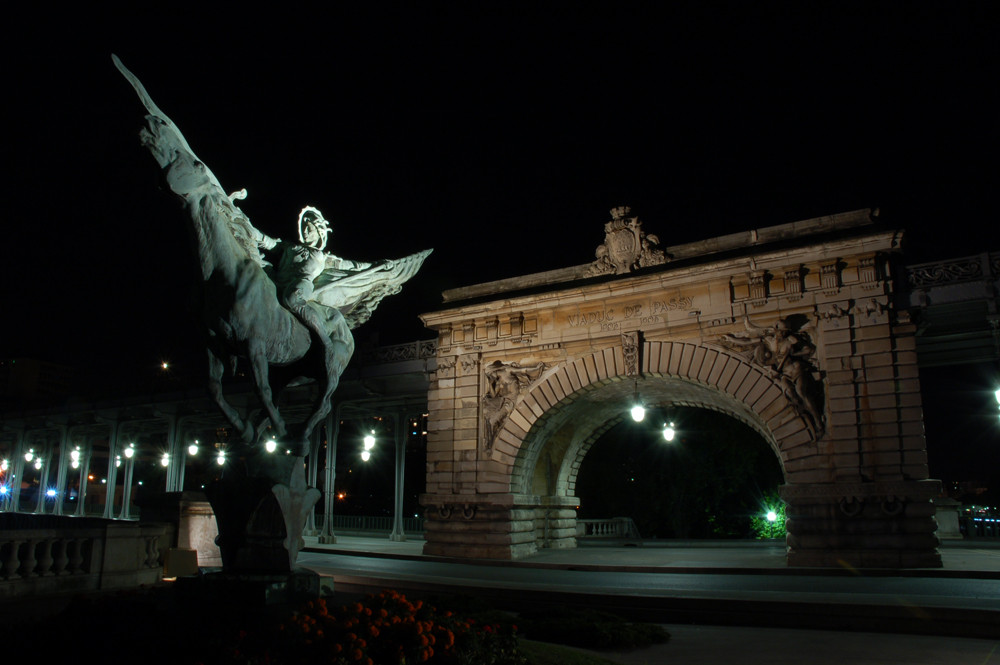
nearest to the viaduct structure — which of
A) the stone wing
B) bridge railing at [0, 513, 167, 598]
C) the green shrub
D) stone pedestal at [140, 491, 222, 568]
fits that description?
the green shrub

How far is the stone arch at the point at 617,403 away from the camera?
54.8 feet

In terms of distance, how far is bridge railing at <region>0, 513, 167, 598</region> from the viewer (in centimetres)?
864

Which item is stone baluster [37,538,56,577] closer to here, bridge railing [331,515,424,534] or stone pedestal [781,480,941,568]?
stone pedestal [781,480,941,568]

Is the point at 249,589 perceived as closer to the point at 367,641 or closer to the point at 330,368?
the point at 367,641

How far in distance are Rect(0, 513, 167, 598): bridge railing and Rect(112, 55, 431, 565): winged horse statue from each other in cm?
310

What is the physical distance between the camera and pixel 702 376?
701 inches

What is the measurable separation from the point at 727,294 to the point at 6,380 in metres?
114

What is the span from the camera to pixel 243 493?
7.50m

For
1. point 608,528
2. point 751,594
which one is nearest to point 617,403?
point 751,594

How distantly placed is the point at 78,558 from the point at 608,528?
1001 inches

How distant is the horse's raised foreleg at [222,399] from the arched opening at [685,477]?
2730 centimetres

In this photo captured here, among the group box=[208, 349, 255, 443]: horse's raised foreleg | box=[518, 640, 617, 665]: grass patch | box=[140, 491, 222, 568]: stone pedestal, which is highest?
box=[208, 349, 255, 443]: horse's raised foreleg

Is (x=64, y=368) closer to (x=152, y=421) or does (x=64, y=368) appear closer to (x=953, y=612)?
(x=152, y=421)

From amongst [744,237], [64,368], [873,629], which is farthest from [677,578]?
[64,368]
